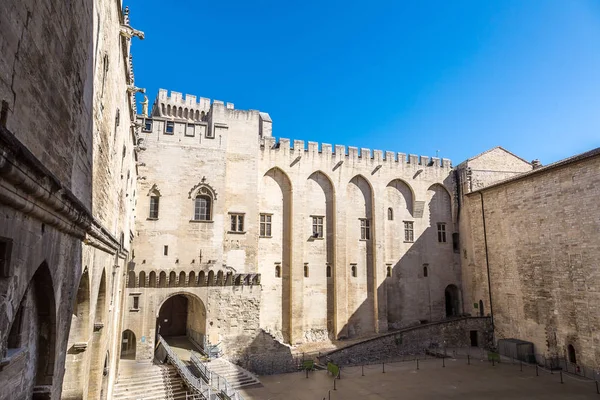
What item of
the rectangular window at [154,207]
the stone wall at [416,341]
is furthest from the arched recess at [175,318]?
the stone wall at [416,341]

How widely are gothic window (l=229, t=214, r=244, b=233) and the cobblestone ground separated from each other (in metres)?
7.92

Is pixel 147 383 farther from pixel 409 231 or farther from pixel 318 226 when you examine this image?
pixel 409 231

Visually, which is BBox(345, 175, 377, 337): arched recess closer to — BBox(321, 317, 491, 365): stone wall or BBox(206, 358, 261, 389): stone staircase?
BBox(321, 317, 491, 365): stone wall

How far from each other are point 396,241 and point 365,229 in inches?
103

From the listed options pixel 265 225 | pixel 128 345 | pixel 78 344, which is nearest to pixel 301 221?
pixel 265 225

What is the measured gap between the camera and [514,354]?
78.7 ft

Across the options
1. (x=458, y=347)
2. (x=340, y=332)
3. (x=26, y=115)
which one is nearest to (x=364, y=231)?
(x=340, y=332)

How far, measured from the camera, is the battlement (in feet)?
85.9

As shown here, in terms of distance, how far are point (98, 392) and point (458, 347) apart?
77.4 feet

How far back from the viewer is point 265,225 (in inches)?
1001

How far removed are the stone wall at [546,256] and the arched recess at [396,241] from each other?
16.8 ft

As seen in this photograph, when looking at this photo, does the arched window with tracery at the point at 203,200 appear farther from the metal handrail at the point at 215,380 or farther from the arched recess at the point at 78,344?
the arched recess at the point at 78,344

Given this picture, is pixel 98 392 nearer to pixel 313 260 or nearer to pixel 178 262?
pixel 178 262

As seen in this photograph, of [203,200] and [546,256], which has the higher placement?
[203,200]
